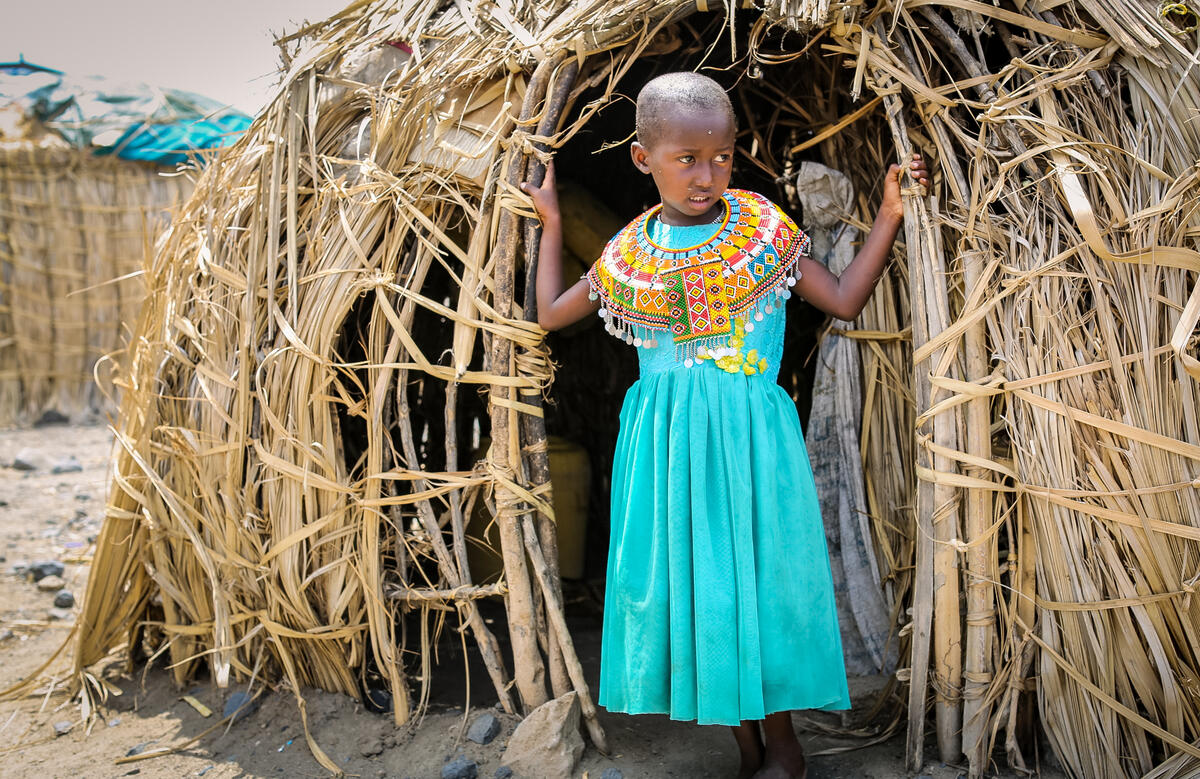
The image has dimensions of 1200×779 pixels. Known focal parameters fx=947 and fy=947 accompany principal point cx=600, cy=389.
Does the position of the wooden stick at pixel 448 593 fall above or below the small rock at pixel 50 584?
above

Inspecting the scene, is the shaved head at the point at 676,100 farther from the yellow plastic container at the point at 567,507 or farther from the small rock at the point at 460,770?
the yellow plastic container at the point at 567,507

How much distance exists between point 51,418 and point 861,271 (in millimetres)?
8726

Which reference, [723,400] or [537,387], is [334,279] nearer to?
[537,387]

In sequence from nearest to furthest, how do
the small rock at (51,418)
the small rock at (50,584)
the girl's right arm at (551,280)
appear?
1. the girl's right arm at (551,280)
2. the small rock at (50,584)
3. the small rock at (51,418)

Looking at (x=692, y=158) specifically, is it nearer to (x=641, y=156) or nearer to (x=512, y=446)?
(x=641, y=156)

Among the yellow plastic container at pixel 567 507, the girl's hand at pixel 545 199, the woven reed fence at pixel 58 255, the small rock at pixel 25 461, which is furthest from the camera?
the woven reed fence at pixel 58 255

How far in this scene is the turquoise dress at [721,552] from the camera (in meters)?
2.08

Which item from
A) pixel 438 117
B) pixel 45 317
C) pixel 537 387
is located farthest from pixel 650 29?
pixel 45 317

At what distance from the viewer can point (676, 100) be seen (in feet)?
6.64

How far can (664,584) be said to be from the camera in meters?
2.15

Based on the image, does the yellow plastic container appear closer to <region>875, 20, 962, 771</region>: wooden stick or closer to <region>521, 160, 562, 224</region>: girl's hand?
<region>521, 160, 562, 224</region>: girl's hand

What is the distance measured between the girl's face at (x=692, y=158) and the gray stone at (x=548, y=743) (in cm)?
128

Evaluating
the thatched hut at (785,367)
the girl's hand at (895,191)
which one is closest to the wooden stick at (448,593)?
the thatched hut at (785,367)

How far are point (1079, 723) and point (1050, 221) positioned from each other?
111cm
